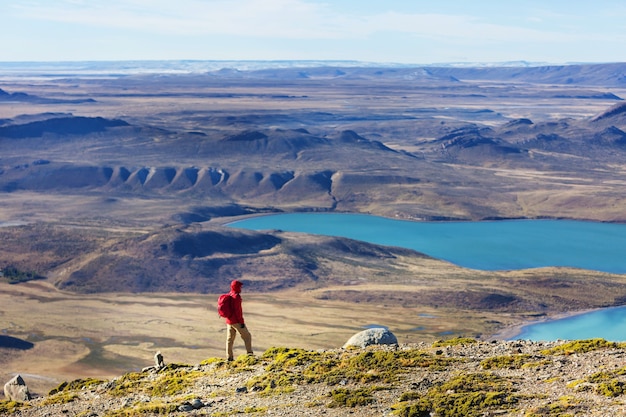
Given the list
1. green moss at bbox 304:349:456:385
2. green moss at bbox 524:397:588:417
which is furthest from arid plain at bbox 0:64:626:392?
green moss at bbox 524:397:588:417

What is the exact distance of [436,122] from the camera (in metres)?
197

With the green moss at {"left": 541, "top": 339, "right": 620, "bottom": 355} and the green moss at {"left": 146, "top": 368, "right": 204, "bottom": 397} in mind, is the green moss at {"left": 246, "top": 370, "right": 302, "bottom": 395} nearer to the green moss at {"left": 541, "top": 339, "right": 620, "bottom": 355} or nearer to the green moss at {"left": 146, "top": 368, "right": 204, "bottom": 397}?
the green moss at {"left": 146, "top": 368, "right": 204, "bottom": 397}

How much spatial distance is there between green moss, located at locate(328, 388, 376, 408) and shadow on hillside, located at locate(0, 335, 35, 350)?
38.1m

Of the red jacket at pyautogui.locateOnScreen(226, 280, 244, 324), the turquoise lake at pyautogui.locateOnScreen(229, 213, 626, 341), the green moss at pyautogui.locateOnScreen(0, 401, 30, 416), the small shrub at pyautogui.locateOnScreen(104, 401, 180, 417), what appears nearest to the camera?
the small shrub at pyautogui.locateOnScreen(104, 401, 180, 417)

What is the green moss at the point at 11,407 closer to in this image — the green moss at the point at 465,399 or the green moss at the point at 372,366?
the green moss at the point at 372,366

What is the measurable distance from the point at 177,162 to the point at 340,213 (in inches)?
1313

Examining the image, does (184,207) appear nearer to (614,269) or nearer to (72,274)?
(72,274)

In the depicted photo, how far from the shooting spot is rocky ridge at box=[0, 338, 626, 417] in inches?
532

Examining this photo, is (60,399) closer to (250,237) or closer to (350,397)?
(350,397)

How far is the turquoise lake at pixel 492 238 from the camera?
78438 millimetres

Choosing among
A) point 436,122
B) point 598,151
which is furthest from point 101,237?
point 436,122

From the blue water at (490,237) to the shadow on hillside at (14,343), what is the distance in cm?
3934

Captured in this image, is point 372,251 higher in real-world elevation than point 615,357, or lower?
lower

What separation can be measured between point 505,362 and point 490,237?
74915 millimetres
